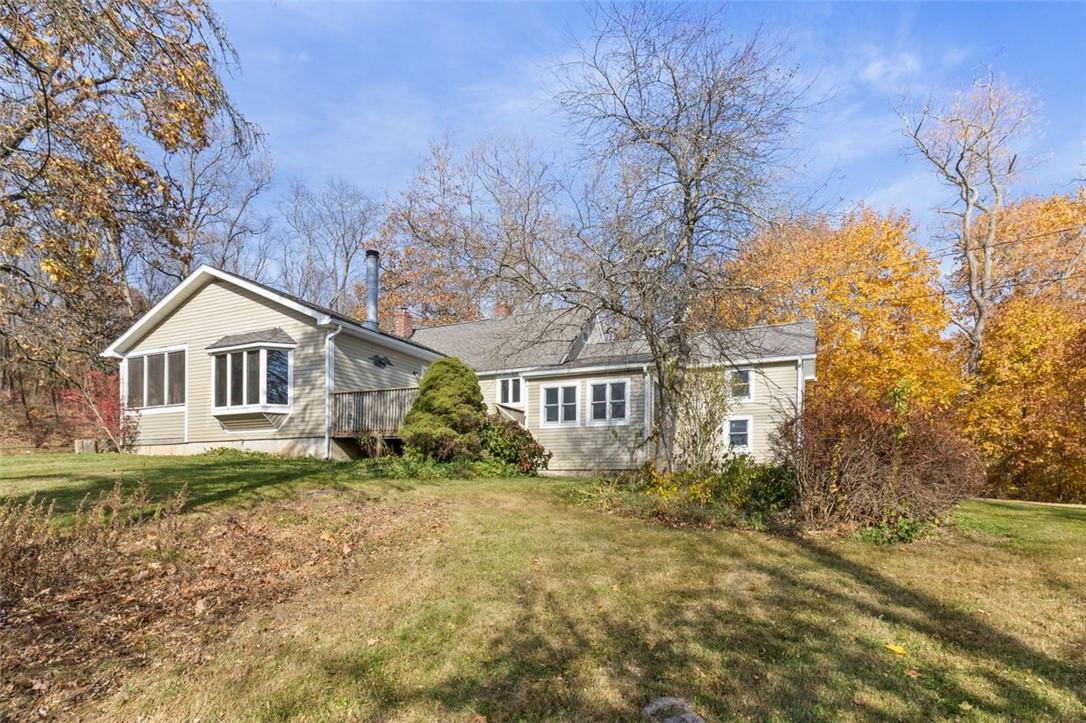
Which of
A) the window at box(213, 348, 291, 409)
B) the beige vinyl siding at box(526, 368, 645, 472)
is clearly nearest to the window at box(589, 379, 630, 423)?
the beige vinyl siding at box(526, 368, 645, 472)

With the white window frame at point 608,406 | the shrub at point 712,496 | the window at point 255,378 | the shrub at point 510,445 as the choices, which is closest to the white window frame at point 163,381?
the window at point 255,378

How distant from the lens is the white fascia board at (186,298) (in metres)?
15.0

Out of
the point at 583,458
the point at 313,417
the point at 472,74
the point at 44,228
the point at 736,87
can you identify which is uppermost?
the point at 472,74

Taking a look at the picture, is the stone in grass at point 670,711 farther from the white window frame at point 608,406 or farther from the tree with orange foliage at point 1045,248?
the tree with orange foliage at point 1045,248

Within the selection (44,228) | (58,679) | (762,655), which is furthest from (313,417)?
(762,655)

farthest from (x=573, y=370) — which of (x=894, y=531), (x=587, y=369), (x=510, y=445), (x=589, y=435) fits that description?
(x=894, y=531)

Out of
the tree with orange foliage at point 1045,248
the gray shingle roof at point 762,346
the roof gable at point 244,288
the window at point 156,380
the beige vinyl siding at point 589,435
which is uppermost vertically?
the tree with orange foliage at point 1045,248

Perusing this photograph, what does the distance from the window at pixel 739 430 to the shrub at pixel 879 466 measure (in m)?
7.89

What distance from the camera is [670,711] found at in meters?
3.05

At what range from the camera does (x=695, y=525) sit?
7.53 m

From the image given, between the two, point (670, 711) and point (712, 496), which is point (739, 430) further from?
point (670, 711)

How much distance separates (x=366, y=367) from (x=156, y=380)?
259 inches

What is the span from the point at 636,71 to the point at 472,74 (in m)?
3.02

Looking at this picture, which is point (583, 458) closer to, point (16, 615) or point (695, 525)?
point (695, 525)
